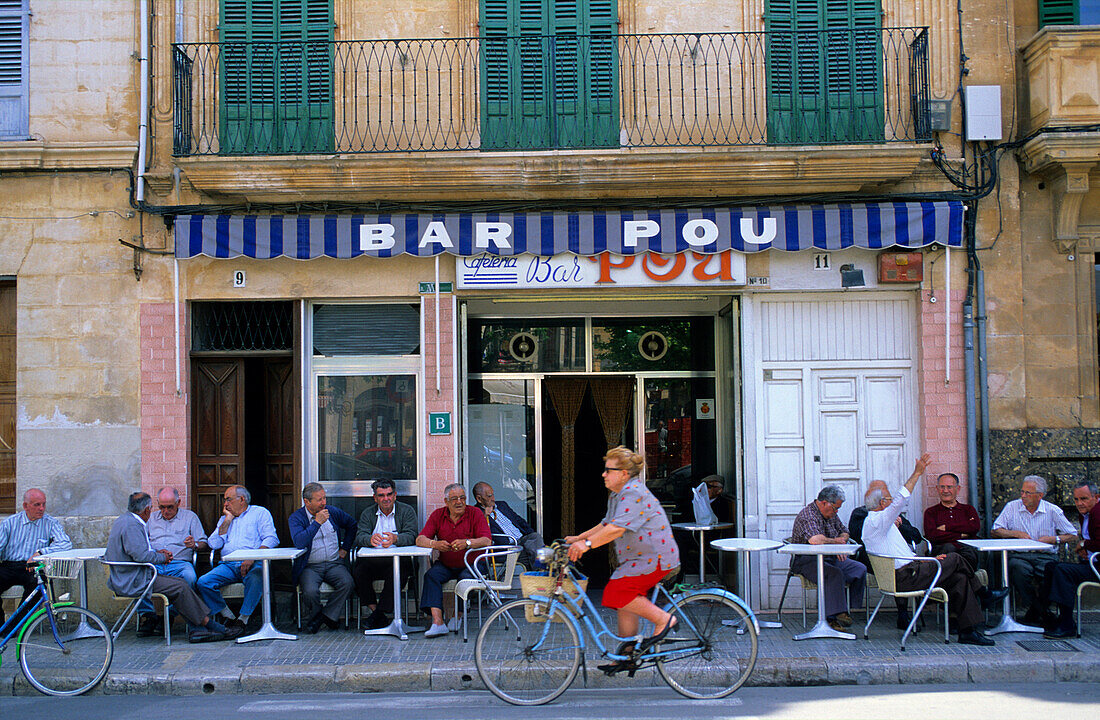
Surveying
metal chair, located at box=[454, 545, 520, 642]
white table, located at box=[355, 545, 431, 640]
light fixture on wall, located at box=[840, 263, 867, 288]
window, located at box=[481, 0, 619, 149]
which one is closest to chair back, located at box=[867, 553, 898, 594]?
light fixture on wall, located at box=[840, 263, 867, 288]

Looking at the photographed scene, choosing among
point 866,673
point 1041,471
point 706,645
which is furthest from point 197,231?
point 1041,471

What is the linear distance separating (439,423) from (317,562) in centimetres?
173

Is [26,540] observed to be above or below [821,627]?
above

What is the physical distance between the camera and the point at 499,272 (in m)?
9.20

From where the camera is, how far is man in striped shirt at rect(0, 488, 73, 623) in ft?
27.1

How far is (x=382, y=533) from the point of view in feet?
28.2

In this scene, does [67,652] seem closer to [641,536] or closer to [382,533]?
[382,533]

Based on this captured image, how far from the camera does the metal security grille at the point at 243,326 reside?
9609mm

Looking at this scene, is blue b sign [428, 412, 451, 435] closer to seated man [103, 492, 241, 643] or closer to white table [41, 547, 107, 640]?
seated man [103, 492, 241, 643]

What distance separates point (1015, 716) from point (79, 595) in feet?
25.8

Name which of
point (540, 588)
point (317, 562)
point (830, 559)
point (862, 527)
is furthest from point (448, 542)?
point (862, 527)

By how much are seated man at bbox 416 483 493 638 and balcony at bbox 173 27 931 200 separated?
2995 mm

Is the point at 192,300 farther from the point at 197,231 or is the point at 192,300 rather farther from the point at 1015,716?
the point at 1015,716

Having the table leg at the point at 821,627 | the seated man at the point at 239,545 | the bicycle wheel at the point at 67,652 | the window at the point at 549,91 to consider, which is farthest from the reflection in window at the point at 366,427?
the table leg at the point at 821,627
